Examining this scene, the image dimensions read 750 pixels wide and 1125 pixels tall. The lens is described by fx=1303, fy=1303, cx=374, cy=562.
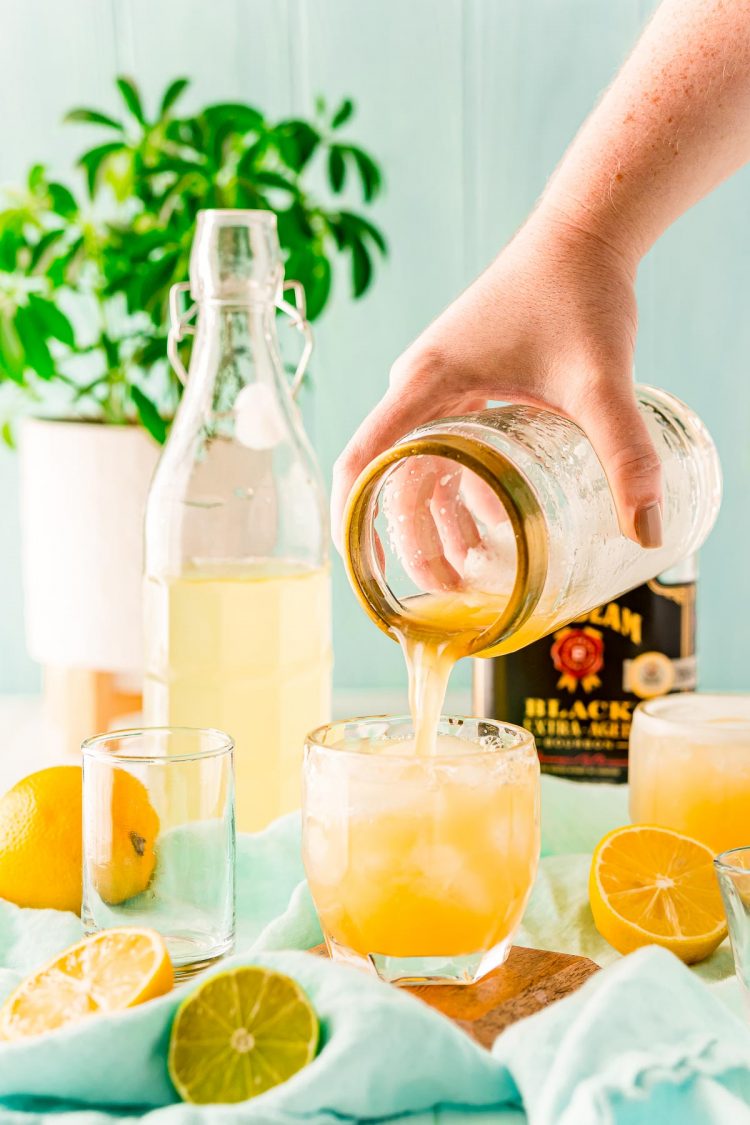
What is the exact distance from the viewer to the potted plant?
161 cm

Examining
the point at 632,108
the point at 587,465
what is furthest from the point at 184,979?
the point at 632,108

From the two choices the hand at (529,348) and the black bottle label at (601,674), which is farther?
the black bottle label at (601,674)

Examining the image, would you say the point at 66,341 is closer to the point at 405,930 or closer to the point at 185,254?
the point at 185,254

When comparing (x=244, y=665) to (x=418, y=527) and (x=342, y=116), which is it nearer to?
(x=418, y=527)

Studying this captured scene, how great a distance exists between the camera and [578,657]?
1312 millimetres

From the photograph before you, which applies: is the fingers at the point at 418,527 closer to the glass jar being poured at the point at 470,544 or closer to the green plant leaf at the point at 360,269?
the glass jar being poured at the point at 470,544

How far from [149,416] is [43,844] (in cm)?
71

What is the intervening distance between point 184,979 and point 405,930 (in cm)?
15

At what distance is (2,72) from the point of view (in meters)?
1.98

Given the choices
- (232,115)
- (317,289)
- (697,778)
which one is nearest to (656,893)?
(697,778)

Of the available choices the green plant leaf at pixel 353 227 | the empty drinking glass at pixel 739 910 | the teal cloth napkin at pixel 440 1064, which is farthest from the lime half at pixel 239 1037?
the green plant leaf at pixel 353 227

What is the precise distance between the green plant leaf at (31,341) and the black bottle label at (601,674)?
27.9 inches

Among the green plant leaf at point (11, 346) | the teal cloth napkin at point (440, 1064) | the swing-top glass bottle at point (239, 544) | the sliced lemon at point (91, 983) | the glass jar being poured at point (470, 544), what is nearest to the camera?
the teal cloth napkin at point (440, 1064)

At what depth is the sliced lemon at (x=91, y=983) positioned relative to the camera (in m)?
0.70
